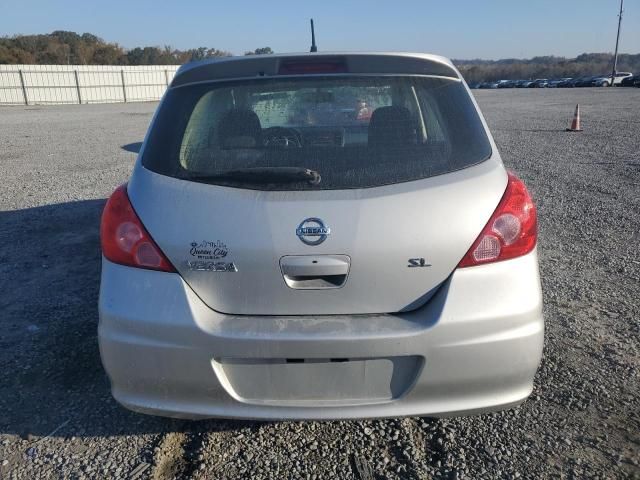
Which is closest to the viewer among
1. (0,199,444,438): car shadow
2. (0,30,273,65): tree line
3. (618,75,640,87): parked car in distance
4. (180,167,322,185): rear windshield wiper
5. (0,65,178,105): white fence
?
(180,167,322,185): rear windshield wiper

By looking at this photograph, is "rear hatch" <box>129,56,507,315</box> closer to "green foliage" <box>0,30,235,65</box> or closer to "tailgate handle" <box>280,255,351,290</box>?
"tailgate handle" <box>280,255,351,290</box>

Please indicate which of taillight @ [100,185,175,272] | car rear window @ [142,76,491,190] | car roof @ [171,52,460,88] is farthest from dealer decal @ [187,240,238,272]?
car roof @ [171,52,460,88]

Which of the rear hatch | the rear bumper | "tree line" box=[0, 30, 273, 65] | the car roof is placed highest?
"tree line" box=[0, 30, 273, 65]

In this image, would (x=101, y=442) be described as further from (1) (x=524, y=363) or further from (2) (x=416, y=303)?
(1) (x=524, y=363)

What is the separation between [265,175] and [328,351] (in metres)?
0.73

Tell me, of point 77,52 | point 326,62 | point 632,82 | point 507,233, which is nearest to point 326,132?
point 326,62

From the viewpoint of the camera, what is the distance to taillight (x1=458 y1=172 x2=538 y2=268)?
2090mm

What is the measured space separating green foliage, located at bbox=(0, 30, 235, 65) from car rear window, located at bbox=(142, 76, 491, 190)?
192 ft

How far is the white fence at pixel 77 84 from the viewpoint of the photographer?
36844 mm

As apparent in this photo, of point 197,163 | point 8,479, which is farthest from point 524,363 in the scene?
point 8,479

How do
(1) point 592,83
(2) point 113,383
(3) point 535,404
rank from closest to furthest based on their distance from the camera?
(2) point 113,383 → (3) point 535,404 → (1) point 592,83

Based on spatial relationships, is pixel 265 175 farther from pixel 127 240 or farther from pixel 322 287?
pixel 127 240

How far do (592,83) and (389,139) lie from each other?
65.4 m

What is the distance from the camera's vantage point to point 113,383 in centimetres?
221
